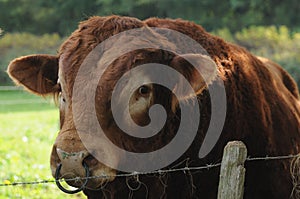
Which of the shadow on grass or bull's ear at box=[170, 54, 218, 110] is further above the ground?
bull's ear at box=[170, 54, 218, 110]

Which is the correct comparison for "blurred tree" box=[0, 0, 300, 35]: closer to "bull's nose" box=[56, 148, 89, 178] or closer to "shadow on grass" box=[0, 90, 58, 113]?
"shadow on grass" box=[0, 90, 58, 113]

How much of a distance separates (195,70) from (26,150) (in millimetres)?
8527

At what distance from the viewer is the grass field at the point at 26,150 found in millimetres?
7734

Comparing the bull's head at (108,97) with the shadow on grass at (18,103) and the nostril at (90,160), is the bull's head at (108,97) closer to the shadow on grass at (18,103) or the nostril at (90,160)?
the nostril at (90,160)

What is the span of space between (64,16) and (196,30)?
94.5 feet

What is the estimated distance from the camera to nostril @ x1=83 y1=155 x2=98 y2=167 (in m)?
3.50

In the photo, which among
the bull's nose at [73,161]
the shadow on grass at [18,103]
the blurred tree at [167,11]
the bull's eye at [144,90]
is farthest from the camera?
the blurred tree at [167,11]

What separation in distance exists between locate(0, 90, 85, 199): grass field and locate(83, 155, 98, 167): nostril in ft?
4.04

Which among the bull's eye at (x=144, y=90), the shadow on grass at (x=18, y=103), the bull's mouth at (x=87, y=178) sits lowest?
the shadow on grass at (x=18, y=103)

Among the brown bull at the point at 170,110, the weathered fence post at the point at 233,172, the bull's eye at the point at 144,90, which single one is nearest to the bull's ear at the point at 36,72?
the brown bull at the point at 170,110

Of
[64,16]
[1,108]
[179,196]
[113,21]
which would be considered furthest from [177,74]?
[64,16]

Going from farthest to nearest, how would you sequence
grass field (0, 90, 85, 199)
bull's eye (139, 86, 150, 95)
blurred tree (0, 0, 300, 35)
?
blurred tree (0, 0, 300, 35)
grass field (0, 90, 85, 199)
bull's eye (139, 86, 150, 95)

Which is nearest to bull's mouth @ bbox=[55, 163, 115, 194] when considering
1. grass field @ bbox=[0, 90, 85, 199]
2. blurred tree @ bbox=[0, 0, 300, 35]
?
grass field @ bbox=[0, 90, 85, 199]

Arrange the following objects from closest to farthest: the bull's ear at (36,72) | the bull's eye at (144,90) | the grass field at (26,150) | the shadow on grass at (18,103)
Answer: the bull's eye at (144,90), the bull's ear at (36,72), the grass field at (26,150), the shadow on grass at (18,103)
